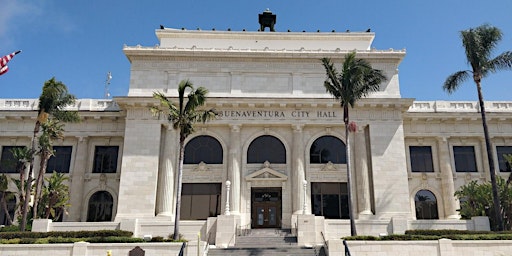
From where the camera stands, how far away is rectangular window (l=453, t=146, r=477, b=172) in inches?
1633

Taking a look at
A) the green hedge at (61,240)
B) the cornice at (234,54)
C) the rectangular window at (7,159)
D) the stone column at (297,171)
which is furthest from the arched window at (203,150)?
the rectangular window at (7,159)

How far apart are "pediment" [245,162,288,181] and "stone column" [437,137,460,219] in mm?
15208

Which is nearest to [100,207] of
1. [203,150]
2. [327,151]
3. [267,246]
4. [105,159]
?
[105,159]

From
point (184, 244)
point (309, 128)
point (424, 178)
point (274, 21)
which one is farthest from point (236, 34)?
point (184, 244)

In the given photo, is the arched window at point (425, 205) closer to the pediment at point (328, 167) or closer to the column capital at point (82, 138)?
the pediment at point (328, 167)

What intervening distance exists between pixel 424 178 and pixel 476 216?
26.9 ft

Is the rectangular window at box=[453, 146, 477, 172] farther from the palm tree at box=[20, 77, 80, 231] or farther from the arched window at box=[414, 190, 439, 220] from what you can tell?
the palm tree at box=[20, 77, 80, 231]

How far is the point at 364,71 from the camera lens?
30.6m

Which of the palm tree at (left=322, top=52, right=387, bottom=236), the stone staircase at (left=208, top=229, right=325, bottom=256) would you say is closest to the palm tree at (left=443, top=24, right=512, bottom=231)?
the palm tree at (left=322, top=52, right=387, bottom=236)

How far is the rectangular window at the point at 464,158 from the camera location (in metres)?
41.5

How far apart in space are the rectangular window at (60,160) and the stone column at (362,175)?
87.8 feet

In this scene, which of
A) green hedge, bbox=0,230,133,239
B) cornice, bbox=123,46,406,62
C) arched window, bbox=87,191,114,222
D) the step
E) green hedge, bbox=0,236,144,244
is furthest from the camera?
cornice, bbox=123,46,406,62

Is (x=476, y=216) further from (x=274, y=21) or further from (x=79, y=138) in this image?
(x=79, y=138)

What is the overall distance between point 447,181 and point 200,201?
74.8ft
